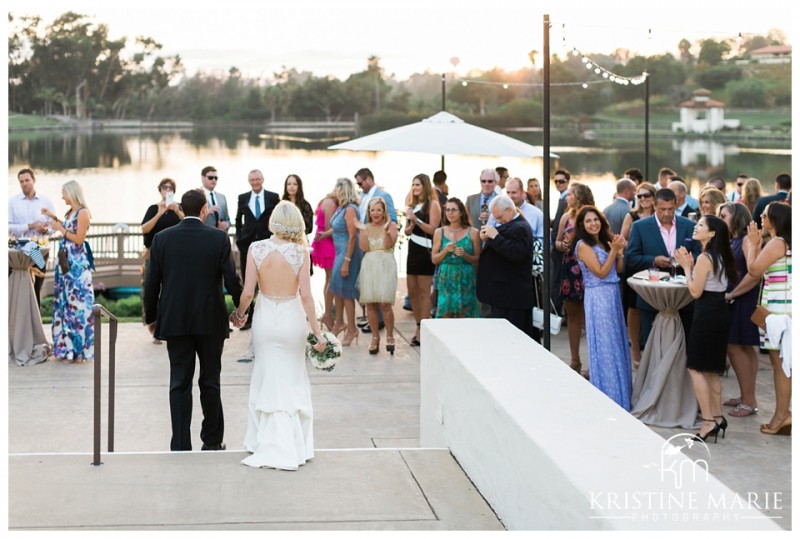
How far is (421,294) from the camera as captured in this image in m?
9.95

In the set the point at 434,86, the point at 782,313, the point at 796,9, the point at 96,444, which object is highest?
the point at 434,86

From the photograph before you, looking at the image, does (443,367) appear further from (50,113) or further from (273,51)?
(273,51)

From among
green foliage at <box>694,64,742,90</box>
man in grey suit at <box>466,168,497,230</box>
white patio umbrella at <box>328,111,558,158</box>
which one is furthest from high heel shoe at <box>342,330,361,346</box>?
green foliage at <box>694,64,742,90</box>

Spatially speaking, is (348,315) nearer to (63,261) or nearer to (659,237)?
(63,261)

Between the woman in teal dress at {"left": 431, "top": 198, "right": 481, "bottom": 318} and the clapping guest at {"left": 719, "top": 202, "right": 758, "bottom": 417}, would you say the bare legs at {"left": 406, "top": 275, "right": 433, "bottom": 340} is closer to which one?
the woman in teal dress at {"left": 431, "top": 198, "right": 481, "bottom": 318}

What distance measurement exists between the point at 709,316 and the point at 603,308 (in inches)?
35.6

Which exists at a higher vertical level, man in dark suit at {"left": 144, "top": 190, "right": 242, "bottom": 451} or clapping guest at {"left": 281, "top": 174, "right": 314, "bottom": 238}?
clapping guest at {"left": 281, "top": 174, "right": 314, "bottom": 238}

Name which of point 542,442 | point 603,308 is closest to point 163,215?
point 603,308

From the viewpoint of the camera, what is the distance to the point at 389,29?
29266 mm

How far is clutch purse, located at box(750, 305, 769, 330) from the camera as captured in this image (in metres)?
6.83

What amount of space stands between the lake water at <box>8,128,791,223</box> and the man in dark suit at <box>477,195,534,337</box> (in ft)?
50.6

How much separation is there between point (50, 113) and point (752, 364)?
25.6 metres

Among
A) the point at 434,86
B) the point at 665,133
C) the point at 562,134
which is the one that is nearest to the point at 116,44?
the point at 434,86

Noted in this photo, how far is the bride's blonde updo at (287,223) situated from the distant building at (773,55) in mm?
23442
